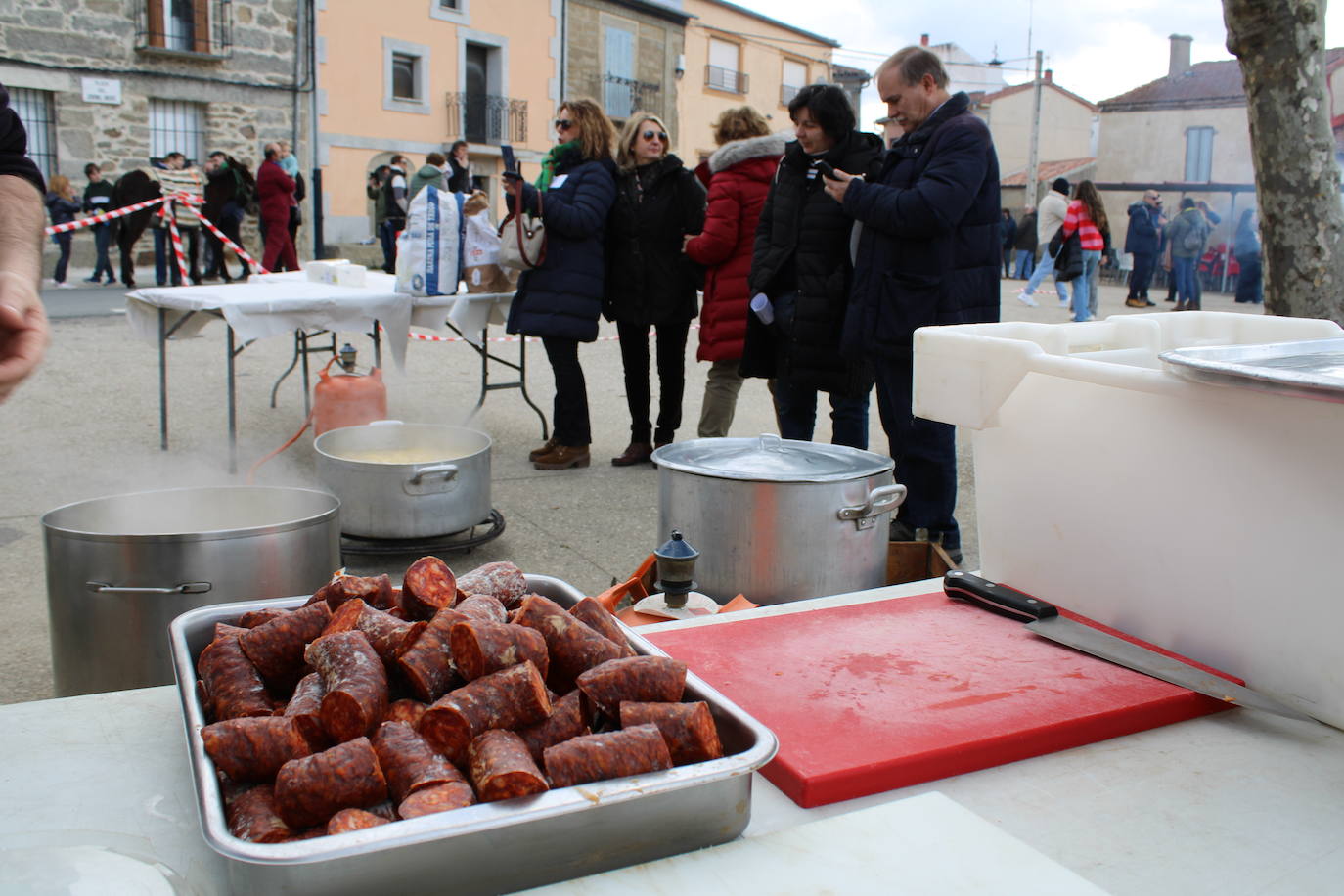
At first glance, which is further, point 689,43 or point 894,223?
point 689,43

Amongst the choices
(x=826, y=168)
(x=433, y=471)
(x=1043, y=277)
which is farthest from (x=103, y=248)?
(x=826, y=168)

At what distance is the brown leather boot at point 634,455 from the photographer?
5543mm

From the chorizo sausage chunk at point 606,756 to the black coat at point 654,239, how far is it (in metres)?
4.26

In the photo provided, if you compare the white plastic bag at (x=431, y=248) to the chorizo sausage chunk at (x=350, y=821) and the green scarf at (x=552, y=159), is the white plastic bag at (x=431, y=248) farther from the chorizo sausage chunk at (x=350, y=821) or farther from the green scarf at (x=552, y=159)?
the chorizo sausage chunk at (x=350, y=821)

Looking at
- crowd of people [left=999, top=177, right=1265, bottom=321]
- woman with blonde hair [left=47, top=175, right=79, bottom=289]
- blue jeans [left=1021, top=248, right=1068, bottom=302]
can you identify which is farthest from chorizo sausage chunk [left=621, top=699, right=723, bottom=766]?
woman with blonde hair [left=47, top=175, right=79, bottom=289]

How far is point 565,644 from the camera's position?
4.01 feet

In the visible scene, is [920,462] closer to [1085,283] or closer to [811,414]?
[811,414]

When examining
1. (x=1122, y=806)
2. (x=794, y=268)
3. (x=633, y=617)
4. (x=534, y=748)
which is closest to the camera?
(x=534, y=748)

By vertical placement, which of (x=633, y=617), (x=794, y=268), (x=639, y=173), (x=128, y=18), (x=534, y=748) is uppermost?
(x=128, y=18)

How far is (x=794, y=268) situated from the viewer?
4.25m

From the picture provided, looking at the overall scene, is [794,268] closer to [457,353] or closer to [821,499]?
[821,499]

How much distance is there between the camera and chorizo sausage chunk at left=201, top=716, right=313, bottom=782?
105 centimetres

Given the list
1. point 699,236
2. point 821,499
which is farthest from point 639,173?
point 821,499

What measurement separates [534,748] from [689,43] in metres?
32.7
